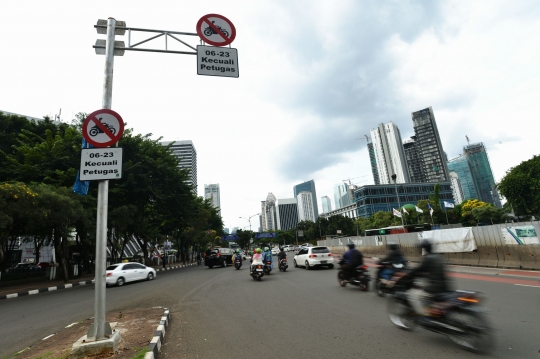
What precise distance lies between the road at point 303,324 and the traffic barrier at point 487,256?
366cm

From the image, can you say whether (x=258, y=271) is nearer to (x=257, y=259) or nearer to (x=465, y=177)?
(x=257, y=259)

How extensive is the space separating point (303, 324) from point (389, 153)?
151 metres

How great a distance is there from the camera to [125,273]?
18000 millimetres

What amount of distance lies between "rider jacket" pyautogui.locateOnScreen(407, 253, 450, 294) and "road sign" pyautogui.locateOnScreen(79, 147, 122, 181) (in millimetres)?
5258

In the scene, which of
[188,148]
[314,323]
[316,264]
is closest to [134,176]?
[316,264]

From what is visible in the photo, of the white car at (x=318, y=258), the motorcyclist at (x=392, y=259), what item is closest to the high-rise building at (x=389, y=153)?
the white car at (x=318, y=258)

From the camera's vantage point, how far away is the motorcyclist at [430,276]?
451cm

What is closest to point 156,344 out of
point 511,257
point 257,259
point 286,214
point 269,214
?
point 257,259

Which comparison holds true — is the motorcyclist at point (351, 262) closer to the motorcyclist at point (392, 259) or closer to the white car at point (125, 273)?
the motorcyclist at point (392, 259)

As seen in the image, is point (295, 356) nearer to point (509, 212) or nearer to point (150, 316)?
point (150, 316)

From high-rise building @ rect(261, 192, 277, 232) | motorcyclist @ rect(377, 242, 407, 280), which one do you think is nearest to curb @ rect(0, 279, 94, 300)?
motorcyclist @ rect(377, 242, 407, 280)

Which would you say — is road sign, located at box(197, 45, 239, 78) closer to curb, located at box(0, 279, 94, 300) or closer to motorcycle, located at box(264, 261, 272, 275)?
motorcycle, located at box(264, 261, 272, 275)

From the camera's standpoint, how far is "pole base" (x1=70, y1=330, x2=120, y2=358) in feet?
14.6

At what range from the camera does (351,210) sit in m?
124
